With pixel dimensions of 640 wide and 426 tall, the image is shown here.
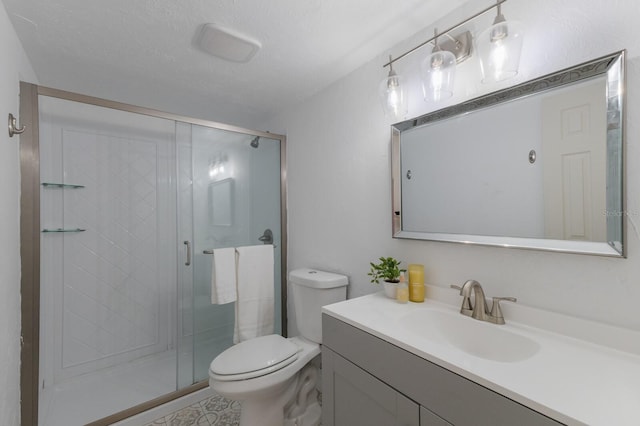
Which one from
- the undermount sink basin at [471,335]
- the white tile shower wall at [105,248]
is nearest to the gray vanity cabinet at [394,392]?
the undermount sink basin at [471,335]

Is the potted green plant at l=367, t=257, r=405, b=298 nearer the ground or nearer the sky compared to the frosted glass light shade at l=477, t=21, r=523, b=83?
nearer the ground

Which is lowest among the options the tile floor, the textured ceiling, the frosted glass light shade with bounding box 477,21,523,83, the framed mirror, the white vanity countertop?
the tile floor

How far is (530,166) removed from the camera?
3.22 feet

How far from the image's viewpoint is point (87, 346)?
2.06m

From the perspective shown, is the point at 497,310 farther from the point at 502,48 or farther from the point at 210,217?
the point at 210,217

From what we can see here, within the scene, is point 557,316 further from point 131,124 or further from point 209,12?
point 131,124

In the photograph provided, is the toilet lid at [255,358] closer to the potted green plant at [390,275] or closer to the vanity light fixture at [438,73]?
the potted green plant at [390,275]

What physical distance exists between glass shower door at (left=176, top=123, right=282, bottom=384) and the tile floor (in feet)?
0.53

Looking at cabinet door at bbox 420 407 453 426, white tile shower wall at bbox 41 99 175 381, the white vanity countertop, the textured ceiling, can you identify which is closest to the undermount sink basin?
the white vanity countertop

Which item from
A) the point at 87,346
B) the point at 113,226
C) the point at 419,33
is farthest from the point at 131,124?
the point at 419,33

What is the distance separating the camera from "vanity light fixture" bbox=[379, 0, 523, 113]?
0.93 meters

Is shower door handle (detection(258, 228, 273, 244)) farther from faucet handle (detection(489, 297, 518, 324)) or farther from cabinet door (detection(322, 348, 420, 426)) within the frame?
faucet handle (detection(489, 297, 518, 324))

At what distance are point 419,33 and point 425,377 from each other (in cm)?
142

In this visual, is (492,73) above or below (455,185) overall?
above
